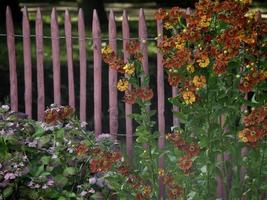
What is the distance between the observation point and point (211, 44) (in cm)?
484

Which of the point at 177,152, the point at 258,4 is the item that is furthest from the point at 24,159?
the point at 258,4

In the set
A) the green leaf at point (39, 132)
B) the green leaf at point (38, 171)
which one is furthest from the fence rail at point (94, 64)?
the green leaf at point (38, 171)

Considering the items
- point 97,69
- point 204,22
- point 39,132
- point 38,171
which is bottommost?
point 38,171

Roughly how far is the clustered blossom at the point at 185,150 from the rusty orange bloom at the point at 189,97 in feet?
0.93

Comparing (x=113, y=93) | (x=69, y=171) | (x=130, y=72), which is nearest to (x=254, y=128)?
(x=130, y=72)

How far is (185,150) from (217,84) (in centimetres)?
42

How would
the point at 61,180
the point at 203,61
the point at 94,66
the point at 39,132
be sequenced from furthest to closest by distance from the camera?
the point at 94,66 < the point at 39,132 < the point at 61,180 < the point at 203,61

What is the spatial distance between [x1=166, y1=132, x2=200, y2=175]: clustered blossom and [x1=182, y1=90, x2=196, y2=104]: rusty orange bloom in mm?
284

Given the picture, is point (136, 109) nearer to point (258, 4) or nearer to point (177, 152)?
point (177, 152)

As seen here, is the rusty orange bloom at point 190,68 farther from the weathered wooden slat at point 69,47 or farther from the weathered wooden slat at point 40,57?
the weathered wooden slat at point 40,57

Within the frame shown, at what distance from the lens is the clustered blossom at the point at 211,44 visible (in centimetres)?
466

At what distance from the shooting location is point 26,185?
5.71 metres

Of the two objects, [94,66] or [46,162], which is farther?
[94,66]

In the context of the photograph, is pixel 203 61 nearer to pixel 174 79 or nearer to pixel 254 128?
pixel 174 79
